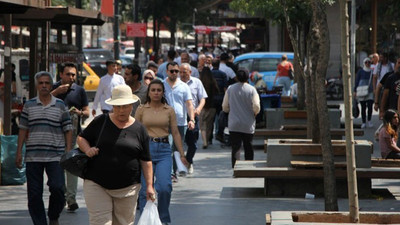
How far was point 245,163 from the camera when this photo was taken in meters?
12.6

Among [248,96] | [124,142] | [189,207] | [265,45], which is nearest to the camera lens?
[124,142]

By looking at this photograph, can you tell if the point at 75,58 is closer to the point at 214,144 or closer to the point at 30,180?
the point at 214,144

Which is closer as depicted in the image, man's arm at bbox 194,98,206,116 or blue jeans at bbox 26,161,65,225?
blue jeans at bbox 26,161,65,225

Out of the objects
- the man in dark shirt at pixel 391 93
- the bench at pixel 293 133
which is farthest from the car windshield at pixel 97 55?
the man in dark shirt at pixel 391 93

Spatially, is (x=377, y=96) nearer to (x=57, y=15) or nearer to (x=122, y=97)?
(x=57, y=15)

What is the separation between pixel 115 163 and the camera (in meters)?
7.50

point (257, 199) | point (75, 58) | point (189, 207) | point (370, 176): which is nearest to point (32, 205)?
point (189, 207)

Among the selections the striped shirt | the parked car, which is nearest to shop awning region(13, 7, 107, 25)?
the striped shirt

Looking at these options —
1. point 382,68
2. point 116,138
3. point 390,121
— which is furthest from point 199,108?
point 382,68

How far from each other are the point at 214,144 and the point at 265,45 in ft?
93.5

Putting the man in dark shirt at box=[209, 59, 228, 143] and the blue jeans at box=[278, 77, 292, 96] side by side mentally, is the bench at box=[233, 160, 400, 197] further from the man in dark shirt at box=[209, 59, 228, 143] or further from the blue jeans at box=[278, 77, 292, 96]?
the blue jeans at box=[278, 77, 292, 96]

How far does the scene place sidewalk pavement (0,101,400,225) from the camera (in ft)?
34.4

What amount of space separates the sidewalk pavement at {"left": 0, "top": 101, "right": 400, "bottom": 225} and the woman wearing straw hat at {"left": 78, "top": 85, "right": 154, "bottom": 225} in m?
2.58

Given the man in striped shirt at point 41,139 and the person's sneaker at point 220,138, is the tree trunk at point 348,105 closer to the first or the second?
the man in striped shirt at point 41,139
